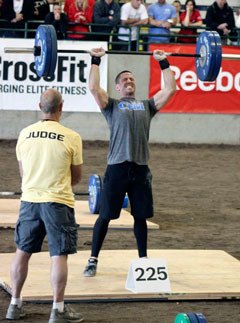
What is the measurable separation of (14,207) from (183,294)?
14.7 feet

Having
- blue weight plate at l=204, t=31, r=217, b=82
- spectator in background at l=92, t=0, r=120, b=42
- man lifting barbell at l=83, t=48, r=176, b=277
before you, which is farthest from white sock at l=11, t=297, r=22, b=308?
spectator in background at l=92, t=0, r=120, b=42

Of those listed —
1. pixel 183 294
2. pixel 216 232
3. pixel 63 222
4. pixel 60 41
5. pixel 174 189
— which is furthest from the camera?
pixel 60 41

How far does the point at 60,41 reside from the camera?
61.2ft

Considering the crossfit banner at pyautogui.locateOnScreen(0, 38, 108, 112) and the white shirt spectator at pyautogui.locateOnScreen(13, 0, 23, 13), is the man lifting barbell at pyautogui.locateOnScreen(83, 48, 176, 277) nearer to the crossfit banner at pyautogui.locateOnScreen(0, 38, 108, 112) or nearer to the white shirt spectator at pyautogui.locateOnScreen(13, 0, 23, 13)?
the white shirt spectator at pyautogui.locateOnScreen(13, 0, 23, 13)

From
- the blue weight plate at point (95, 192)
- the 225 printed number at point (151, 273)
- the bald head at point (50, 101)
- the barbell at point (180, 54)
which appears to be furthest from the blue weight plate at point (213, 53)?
the bald head at point (50, 101)

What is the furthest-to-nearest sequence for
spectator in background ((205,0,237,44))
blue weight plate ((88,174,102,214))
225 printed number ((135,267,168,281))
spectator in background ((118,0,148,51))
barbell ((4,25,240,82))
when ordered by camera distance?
spectator in background ((205,0,237,44)) < spectator in background ((118,0,148,51)) < blue weight plate ((88,174,102,214)) < barbell ((4,25,240,82)) < 225 printed number ((135,267,168,281))

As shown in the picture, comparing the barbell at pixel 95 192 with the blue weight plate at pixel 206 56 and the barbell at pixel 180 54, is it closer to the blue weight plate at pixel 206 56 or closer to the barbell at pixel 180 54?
the barbell at pixel 180 54

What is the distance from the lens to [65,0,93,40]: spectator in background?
61.7ft

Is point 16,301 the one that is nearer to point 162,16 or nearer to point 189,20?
point 162,16

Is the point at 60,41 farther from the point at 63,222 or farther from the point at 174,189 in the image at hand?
the point at 63,222

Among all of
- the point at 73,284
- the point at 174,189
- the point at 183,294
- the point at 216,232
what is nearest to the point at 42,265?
the point at 73,284

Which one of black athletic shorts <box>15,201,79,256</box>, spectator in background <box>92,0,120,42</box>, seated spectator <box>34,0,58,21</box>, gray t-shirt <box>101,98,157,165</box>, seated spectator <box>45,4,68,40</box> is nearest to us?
black athletic shorts <box>15,201,79,256</box>

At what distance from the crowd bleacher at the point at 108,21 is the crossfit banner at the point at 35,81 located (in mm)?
407

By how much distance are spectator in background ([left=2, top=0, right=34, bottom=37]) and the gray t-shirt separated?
1012 cm
